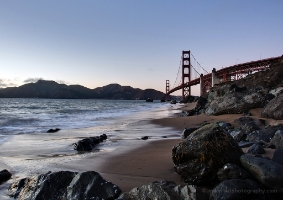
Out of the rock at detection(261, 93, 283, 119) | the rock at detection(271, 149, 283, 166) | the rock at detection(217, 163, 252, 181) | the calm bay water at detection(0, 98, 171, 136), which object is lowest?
the calm bay water at detection(0, 98, 171, 136)

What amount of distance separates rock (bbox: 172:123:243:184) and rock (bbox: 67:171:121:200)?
3.26 ft

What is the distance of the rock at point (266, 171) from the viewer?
2.84 m

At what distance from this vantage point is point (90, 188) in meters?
3.15

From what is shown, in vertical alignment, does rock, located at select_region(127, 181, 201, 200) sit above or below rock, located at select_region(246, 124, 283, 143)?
below

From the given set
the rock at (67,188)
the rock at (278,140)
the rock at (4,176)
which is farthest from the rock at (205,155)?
the rock at (4,176)

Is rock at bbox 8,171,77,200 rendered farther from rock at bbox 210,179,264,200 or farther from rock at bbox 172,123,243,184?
rock at bbox 210,179,264,200

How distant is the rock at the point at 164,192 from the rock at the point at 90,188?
0.25 meters

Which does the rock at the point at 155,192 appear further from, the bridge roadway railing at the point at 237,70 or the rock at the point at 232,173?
the bridge roadway railing at the point at 237,70

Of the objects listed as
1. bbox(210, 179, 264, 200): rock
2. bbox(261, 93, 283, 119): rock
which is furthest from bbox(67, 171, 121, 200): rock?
bbox(261, 93, 283, 119): rock

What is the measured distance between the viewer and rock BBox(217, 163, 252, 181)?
313cm

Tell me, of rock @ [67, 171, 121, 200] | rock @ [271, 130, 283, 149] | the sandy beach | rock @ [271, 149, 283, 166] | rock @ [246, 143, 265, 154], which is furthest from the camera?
rock @ [271, 130, 283, 149]

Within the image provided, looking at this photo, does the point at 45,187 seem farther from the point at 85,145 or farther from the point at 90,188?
the point at 85,145

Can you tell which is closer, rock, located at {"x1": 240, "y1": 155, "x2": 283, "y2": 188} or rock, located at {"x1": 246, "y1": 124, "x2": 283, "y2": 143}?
rock, located at {"x1": 240, "y1": 155, "x2": 283, "y2": 188}

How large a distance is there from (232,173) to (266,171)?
1.34 ft
